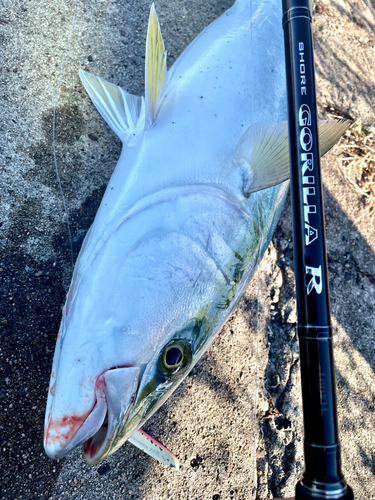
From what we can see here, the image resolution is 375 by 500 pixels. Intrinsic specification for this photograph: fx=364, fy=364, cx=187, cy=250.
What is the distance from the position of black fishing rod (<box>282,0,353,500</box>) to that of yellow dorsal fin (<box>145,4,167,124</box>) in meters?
0.59

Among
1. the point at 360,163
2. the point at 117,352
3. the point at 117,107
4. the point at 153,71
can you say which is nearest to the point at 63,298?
the point at 117,352

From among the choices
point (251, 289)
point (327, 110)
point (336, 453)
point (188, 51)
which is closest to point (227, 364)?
point (251, 289)

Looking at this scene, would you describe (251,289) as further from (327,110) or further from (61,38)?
(61,38)

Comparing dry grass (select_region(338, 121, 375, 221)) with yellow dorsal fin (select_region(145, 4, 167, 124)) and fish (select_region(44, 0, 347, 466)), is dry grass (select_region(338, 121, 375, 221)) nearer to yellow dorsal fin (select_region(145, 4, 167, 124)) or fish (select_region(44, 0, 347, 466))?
fish (select_region(44, 0, 347, 466))

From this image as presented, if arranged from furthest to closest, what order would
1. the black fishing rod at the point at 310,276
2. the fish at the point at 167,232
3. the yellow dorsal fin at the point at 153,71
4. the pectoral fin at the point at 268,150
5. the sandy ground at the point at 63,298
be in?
the sandy ground at the point at 63,298, the yellow dorsal fin at the point at 153,71, the pectoral fin at the point at 268,150, the fish at the point at 167,232, the black fishing rod at the point at 310,276

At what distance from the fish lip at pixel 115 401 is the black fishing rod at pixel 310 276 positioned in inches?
23.9

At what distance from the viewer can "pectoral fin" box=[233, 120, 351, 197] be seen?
1.58 metres

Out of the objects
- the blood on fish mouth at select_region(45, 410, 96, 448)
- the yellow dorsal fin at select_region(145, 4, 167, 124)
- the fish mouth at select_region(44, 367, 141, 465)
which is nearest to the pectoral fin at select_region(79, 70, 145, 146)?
the yellow dorsal fin at select_region(145, 4, 167, 124)

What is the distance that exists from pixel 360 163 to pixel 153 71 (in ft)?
6.31

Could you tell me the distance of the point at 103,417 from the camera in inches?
49.9

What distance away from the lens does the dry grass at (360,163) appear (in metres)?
2.84

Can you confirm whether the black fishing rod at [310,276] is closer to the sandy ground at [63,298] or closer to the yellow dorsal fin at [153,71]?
the yellow dorsal fin at [153,71]

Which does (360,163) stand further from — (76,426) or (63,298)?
(76,426)

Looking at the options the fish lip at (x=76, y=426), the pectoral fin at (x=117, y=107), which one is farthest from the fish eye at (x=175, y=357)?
the pectoral fin at (x=117, y=107)
